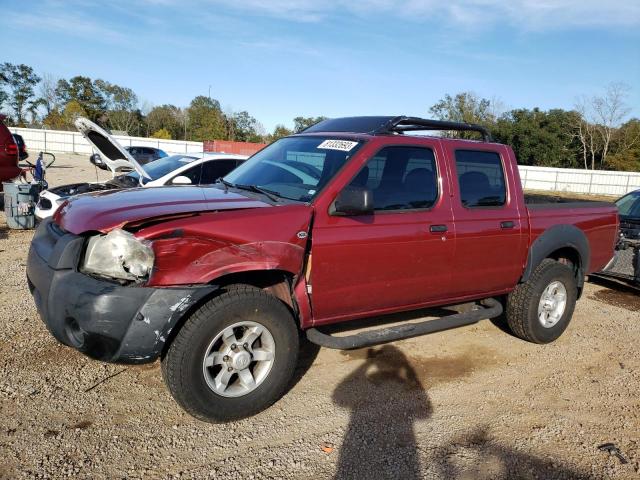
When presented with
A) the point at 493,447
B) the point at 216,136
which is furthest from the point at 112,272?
the point at 216,136

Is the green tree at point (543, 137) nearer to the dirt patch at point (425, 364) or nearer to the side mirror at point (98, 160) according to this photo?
the side mirror at point (98, 160)

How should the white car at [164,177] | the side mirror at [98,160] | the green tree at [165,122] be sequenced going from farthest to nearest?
the green tree at [165,122] → the white car at [164,177] → the side mirror at [98,160]

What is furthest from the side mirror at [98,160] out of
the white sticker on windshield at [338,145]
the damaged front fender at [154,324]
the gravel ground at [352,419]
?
the damaged front fender at [154,324]

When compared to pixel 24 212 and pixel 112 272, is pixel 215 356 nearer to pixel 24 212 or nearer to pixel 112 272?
pixel 112 272

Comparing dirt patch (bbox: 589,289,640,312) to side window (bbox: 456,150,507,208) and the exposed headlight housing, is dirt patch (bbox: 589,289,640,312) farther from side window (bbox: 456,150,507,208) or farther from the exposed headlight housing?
the exposed headlight housing

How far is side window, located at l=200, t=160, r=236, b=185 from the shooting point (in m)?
8.44

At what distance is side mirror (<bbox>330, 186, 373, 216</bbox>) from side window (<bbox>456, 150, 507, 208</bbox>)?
1237 millimetres

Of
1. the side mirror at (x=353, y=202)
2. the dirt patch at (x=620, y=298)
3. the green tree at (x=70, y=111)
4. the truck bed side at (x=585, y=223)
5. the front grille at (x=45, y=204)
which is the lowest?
the dirt patch at (x=620, y=298)

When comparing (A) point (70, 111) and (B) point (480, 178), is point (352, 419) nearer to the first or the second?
(B) point (480, 178)

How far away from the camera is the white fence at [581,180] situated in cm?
3856

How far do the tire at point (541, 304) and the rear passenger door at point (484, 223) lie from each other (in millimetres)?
269

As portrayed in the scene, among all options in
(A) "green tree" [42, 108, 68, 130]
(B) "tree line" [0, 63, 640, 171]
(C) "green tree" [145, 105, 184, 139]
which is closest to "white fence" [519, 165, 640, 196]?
(B) "tree line" [0, 63, 640, 171]

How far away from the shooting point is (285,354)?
3461mm

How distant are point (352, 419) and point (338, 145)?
206 cm
